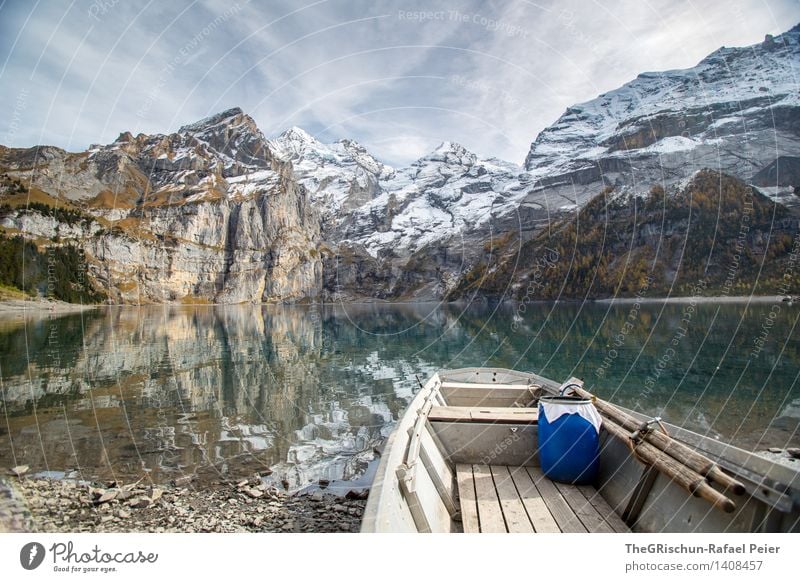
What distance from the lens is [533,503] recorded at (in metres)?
7.15

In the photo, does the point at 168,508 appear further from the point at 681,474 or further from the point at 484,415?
the point at 681,474

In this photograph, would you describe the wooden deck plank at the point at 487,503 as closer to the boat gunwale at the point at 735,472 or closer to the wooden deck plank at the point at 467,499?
the wooden deck plank at the point at 467,499

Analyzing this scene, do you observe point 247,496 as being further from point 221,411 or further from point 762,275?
point 762,275

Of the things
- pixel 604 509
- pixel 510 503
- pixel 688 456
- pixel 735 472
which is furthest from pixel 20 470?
pixel 735 472

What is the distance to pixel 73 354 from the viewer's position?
36406 mm

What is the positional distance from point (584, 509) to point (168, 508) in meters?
9.34

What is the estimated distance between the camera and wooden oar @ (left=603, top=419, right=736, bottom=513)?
177 inches

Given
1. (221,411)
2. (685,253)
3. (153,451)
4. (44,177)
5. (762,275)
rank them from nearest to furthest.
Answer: (153,451)
(221,411)
(762,275)
(685,253)
(44,177)

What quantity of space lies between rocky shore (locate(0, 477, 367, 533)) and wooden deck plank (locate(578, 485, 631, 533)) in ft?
17.1

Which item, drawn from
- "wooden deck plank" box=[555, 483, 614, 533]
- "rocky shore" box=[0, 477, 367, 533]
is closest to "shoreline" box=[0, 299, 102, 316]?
"rocky shore" box=[0, 477, 367, 533]

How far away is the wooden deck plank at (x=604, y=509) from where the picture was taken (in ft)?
21.3
